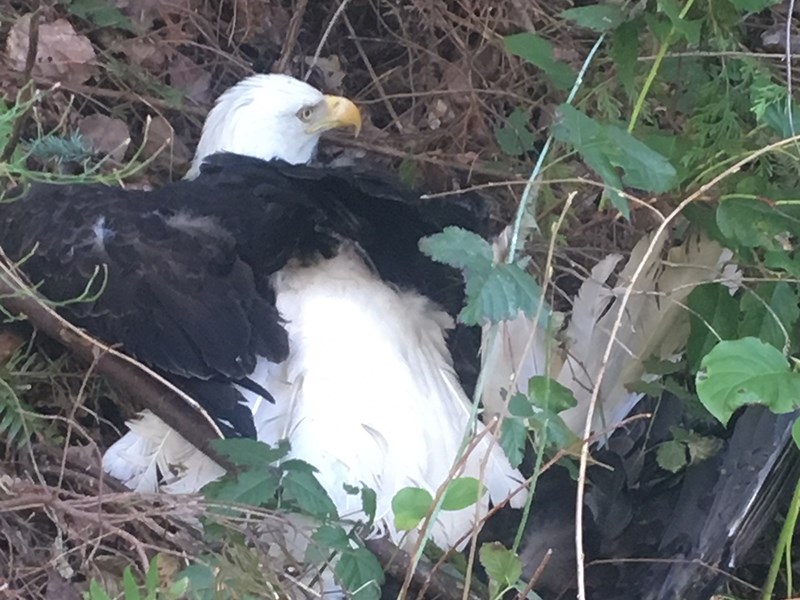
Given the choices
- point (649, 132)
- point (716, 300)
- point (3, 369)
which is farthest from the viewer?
point (3, 369)

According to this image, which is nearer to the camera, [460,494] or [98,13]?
[460,494]

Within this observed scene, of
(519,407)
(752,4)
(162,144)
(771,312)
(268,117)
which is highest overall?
(752,4)

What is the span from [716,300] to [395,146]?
3.42 ft

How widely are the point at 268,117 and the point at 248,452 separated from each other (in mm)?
1029

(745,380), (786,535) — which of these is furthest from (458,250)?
(786,535)

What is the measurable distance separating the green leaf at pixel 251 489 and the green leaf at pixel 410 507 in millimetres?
183

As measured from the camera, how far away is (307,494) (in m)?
1.41

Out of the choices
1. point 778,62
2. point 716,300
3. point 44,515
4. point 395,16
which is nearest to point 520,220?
point 716,300

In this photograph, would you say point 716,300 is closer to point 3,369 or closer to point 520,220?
point 520,220

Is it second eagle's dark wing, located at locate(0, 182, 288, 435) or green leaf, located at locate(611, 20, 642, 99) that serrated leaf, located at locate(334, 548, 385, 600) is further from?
green leaf, located at locate(611, 20, 642, 99)

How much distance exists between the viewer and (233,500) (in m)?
1.42

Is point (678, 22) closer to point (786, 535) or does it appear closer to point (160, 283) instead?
point (786, 535)

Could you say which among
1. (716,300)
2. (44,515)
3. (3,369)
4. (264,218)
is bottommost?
(44,515)

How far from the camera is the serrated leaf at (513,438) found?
1357 millimetres
